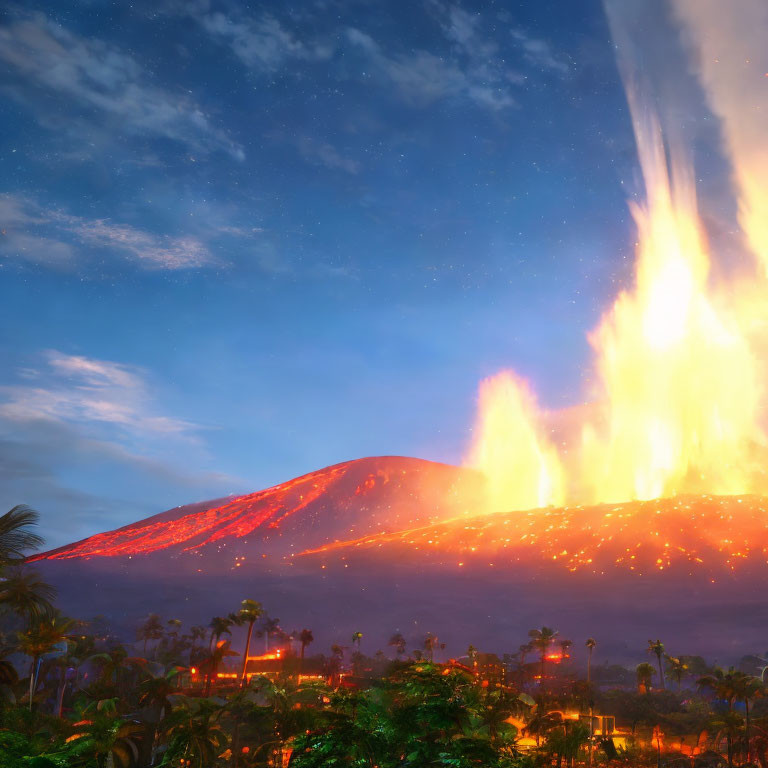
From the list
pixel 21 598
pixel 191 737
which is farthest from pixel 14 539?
pixel 191 737

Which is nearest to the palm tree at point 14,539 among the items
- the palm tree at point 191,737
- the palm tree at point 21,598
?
the palm tree at point 21,598

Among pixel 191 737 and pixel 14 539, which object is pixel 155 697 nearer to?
pixel 191 737

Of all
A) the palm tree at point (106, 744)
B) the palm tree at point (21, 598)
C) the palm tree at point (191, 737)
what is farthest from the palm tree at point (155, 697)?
the palm tree at point (21, 598)

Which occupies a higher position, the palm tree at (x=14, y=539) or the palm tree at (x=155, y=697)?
the palm tree at (x=14, y=539)

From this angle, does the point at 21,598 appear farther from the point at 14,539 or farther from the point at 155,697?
the point at 155,697

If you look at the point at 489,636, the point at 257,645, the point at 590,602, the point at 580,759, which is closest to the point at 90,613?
the point at 257,645

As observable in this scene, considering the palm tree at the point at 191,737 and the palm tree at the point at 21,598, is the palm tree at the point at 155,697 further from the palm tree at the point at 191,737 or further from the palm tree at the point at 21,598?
the palm tree at the point at 21,598

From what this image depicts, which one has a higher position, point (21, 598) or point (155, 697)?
point (21, 598)

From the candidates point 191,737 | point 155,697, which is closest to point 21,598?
point 191,737

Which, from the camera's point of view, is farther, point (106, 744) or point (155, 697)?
point (155, 697)

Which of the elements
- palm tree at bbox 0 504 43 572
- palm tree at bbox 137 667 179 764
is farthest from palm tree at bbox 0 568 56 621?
palm tree at bbox 137 667 179 764

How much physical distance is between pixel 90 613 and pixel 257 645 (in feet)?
146

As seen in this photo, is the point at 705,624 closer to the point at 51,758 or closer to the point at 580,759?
the point at 580,759

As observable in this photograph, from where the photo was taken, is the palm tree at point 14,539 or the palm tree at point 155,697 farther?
the palm tree at point 155,697
